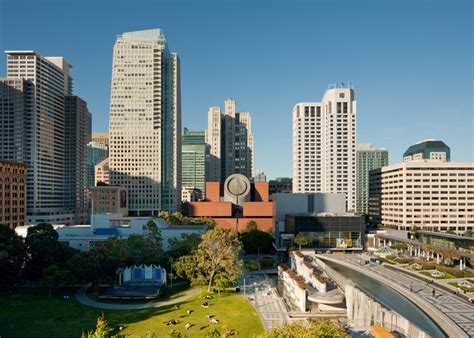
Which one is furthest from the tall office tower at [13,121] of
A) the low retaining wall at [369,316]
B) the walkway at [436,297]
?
the low retaining wall at [369,316]

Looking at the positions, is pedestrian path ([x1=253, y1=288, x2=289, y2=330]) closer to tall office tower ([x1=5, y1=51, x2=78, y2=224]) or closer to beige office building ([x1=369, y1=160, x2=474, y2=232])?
beige office building ([x1=369, y1=160, x2=474, y2=232])

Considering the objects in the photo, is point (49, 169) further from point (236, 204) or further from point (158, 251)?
point (158, 251)

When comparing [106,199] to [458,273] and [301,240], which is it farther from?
[458,273]

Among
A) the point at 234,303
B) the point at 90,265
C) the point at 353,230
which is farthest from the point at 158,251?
the point at 353,230

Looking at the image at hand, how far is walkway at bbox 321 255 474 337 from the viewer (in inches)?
2272

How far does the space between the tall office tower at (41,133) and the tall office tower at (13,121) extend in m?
2.25

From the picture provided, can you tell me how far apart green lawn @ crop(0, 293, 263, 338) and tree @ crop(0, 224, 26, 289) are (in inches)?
143

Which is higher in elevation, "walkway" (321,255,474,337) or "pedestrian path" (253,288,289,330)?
"pedestrian path" (253,288,289,330)

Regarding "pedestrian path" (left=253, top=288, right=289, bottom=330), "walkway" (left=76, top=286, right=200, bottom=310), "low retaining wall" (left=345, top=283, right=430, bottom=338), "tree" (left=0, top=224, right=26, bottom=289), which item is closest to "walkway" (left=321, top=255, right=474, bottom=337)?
"low retaining wall" (left=345, top=283, right=430, bottom=338)

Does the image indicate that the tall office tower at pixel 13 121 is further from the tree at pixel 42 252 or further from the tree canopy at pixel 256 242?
the tree canopy at pixel 256 242

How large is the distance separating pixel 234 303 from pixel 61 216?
157026 millimetres

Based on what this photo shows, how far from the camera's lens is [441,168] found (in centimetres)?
15938

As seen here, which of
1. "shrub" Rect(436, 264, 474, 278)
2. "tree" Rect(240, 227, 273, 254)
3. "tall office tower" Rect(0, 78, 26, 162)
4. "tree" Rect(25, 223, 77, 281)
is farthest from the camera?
"tall office tower" Rect(0, 78, 26, 162)

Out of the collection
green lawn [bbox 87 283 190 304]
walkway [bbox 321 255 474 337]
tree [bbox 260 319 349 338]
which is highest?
tree [bbox 260 319 349 338]
